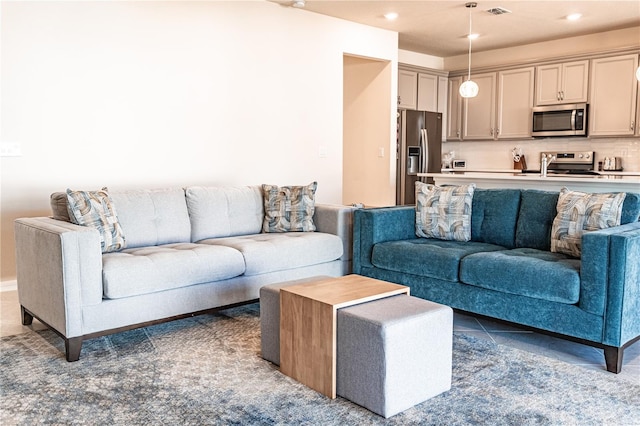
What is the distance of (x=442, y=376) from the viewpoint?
239cm

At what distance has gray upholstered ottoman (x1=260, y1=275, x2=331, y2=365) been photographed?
8.81 feet

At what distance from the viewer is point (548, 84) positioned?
700 cm

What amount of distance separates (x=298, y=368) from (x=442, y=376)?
2.17 feet

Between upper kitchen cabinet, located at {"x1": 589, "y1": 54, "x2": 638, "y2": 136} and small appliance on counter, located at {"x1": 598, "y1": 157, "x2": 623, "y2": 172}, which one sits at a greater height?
upper kitchen cabinet, located at {"x1": 589, "y1": 54, "x2": 638, "y2": 136}

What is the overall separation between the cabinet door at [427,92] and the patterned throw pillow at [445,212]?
382cm

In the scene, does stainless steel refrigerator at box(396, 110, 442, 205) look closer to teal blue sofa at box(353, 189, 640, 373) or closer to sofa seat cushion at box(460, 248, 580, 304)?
teal blue sofa at box(353, 189, 640, 373)

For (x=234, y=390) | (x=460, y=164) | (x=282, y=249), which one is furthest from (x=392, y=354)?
(x=460, y=164)

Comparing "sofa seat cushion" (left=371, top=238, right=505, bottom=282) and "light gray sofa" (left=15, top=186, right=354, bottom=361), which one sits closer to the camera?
"light gray sofa" (left=15, top=186, right=354, bottom=361)

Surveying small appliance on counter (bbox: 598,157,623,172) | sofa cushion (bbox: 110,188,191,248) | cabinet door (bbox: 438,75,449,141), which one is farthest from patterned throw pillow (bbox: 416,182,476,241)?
cabinet door (bbox: 438,75,449,141)

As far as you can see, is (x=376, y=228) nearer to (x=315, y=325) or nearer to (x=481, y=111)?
(x=315, y=325)

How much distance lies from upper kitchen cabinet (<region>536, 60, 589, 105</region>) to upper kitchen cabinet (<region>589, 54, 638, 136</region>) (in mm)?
117

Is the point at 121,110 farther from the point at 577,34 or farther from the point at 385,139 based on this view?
the point at 577,34

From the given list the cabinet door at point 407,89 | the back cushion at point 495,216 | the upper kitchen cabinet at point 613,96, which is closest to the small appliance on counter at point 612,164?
the upper kitchen cabinet at point 613,96

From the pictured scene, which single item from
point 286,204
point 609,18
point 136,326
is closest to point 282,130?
point 286,204
